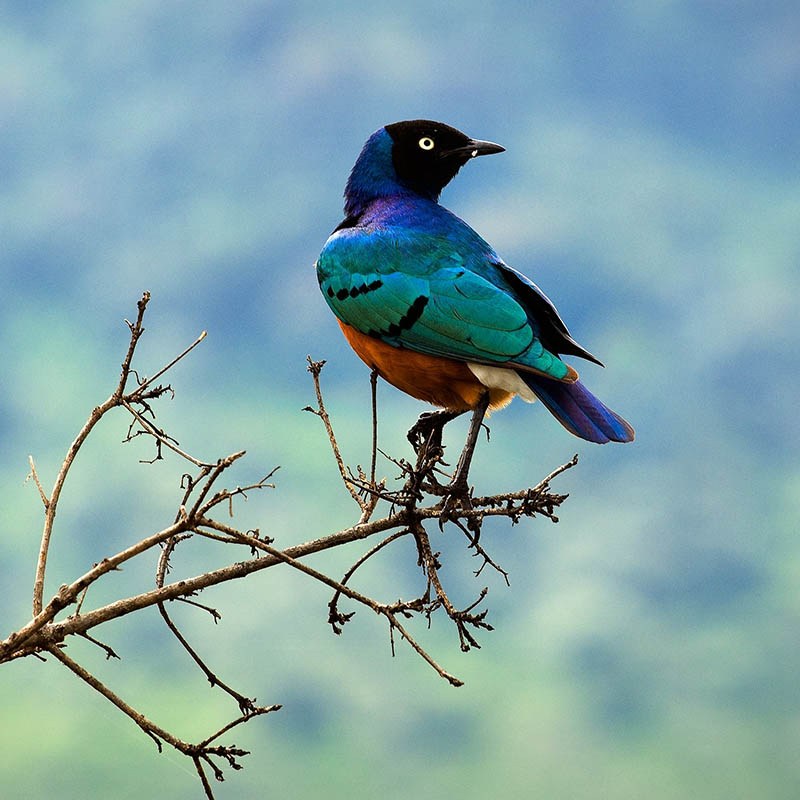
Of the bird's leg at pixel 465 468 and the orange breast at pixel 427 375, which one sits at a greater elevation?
the orange breast at pixel 427 375

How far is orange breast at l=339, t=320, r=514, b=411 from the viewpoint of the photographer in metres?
5.13

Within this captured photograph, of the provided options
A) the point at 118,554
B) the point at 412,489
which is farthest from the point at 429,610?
the point at 118,554

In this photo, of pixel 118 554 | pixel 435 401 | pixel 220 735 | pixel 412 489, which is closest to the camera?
pixel 118 554

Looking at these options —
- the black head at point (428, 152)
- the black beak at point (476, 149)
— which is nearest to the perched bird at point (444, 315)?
the black head at point (428, 152)

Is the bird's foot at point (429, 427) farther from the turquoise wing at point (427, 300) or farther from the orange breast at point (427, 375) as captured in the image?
the turquoise wing at point (427, 300)

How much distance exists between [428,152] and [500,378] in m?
1.92

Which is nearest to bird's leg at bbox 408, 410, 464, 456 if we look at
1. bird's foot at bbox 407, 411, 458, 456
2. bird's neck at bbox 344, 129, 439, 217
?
bird's foot at bbox 407, 411, 458, 456

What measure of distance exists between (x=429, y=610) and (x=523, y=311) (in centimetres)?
159

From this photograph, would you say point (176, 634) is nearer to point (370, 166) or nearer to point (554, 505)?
point (554, 505)

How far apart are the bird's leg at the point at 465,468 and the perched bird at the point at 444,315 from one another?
47 millimetres

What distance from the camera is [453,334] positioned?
5008mm

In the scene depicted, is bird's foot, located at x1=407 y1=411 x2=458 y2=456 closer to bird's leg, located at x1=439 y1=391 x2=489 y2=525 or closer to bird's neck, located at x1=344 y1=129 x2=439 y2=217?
bird's leg, located at x1=439 y1=391 x2=489 y2=525

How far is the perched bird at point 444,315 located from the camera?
192 inches

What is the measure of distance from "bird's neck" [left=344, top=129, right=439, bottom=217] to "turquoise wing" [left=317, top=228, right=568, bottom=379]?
18.5 inches
